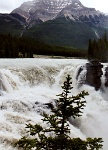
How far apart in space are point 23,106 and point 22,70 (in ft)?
48.5

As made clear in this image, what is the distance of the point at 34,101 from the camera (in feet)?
95.4

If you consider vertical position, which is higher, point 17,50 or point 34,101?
point 17,50

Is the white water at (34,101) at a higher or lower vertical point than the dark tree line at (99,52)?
lower

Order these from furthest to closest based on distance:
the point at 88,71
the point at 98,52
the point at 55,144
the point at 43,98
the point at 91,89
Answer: the point at 98,52 → the point at 88,71 → the point at 91,89 → the point at 43,98 → the point at 55,144

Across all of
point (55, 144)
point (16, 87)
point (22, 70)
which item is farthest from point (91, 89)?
point (55, 144)

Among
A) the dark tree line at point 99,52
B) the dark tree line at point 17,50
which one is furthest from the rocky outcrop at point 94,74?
the dark tree line at point 99,52

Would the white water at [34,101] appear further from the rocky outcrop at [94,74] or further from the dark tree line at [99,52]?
the dark tree line at [99,52]

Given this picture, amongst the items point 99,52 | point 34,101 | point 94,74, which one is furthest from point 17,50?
point 34,101

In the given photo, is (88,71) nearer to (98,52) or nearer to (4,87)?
(4,87)

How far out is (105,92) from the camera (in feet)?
154

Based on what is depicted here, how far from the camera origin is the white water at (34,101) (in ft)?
75.8

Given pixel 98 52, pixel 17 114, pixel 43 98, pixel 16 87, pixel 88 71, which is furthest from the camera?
pixel 98 52

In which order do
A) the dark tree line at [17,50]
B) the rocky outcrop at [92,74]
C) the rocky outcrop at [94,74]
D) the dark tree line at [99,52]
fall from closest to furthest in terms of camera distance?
1. the rocky outcrop at [92,74]
2. the rocky outcrop at [94,74]
3. the dark tree line at [17,50]
4. the dark tree line at [99,52]

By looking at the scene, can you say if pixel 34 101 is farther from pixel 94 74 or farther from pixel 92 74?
pixel 94 74
